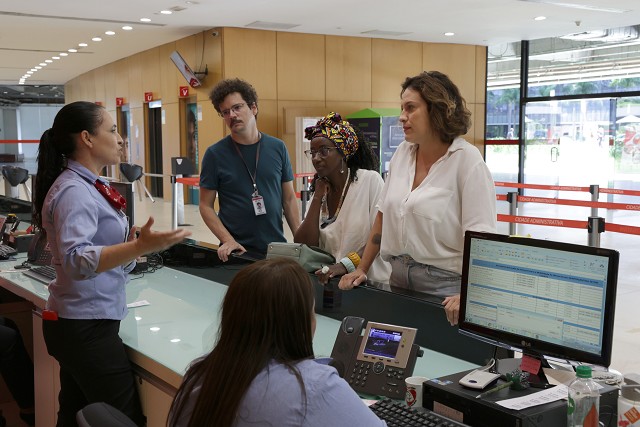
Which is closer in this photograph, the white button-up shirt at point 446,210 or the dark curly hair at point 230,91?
the white button-up shirt at point 446,210

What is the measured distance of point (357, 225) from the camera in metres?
2.98

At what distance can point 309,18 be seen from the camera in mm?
11148

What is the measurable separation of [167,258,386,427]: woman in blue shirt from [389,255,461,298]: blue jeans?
1.14 m

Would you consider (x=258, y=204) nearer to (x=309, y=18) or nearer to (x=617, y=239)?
(x=617, y=239)

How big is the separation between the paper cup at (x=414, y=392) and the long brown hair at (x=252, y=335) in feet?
1.71

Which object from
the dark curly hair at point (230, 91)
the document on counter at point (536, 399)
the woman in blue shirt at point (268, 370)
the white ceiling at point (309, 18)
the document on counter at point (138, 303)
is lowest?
the document on counter at point (138, 303)

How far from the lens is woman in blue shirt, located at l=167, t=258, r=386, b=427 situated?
1.30 metres

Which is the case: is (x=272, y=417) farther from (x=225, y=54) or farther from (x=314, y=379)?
(x=225, y=54)

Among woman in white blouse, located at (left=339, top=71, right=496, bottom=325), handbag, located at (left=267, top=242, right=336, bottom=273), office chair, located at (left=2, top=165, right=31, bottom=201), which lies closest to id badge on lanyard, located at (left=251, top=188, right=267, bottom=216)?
handbag, located at (left=267, top=242, right=336, bottom=273)

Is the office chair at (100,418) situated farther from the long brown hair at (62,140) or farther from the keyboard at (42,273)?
the keyboard at (42,273)

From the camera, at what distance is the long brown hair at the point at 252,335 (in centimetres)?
131

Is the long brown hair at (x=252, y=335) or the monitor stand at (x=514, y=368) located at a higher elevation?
the long brown hair at (x=252, y=335)

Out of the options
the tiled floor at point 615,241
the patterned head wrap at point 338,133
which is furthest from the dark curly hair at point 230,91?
the tiled floor at point 615,241

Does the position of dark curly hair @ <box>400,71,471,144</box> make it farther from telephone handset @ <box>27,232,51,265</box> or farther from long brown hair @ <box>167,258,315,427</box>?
telephone handset @ <box>27,232,51,265</box>
